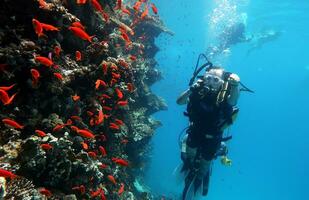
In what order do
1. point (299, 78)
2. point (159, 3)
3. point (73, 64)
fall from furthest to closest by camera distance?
1. point (299, 78)
2. point (159, 3)
3. point (73, 64)

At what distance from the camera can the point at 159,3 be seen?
50469 mm

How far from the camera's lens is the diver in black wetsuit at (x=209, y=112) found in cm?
730

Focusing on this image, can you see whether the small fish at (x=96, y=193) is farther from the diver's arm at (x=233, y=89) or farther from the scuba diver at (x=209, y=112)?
the diver's arm at (x=233, y=89)

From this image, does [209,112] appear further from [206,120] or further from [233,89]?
[233,89]

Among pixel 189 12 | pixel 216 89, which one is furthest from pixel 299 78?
pixel 216 89

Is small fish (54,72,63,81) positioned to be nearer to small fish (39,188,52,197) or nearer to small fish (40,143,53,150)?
small fish (40,143,53,150)

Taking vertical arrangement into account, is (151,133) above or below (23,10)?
above

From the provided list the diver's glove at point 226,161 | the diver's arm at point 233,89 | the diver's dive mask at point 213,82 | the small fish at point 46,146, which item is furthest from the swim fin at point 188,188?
the small fish at point 46,146

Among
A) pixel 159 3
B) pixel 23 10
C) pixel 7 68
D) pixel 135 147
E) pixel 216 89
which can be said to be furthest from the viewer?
pixel 159 3

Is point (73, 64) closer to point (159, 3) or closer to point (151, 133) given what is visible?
point (151, 133)

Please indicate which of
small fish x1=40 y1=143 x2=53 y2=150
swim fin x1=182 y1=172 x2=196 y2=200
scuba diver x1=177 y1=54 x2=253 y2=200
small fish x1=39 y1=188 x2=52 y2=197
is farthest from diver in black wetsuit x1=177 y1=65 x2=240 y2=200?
small fish x1=39 y1=188 x2=52 y2=197

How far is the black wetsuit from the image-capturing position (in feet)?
24.0

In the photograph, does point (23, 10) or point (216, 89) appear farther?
point (216, 89)

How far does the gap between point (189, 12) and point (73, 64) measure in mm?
48258
